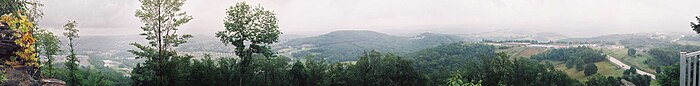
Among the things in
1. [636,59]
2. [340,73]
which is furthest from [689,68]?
[636,59]

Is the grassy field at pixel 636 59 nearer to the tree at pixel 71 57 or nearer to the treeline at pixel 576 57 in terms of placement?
the treeline at pixel 576 57

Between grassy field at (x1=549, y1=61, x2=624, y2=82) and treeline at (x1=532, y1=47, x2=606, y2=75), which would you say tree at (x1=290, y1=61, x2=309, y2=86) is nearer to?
grassy field at (x1=549, y1=61, x2=624, y2=82)

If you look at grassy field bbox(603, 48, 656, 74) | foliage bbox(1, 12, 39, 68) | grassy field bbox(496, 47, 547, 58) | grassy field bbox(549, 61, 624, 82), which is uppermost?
foliage bbox(1, 12, 39, 68)

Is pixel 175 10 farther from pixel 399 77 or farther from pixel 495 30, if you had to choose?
pixel 495 30

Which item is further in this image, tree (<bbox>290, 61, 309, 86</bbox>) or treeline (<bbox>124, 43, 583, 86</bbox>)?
→ tree (<bbox>290, 61, 309, 86</bbox>)

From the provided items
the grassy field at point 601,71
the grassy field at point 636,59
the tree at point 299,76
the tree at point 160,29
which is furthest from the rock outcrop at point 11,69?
the grassy field at point 636,59

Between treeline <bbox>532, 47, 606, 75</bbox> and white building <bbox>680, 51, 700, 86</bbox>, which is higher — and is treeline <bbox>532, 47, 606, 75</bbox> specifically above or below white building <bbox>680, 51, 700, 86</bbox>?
below

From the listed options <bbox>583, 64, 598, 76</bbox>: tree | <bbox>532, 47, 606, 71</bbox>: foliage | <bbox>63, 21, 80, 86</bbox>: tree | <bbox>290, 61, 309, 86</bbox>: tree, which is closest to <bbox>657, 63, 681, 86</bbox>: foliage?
<bbox>290, 61, 309, 86</bbox>: tree

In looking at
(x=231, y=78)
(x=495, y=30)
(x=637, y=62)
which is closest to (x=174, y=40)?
(x=231, y=78)
